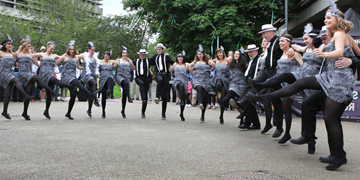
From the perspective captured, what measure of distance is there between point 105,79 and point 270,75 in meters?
5.64

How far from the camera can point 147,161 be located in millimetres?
4672

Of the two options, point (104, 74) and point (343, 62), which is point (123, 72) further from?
point (343, 62)

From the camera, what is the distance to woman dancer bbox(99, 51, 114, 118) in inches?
417

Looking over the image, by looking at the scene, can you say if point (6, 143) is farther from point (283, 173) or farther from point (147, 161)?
point (283, 173)

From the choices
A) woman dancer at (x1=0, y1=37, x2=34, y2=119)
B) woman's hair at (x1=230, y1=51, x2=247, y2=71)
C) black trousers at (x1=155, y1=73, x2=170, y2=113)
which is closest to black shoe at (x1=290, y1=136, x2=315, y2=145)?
woman's hair at (x1=230, y1=51, x2=247, y2=71)

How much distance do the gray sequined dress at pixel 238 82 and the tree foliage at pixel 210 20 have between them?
408 inches

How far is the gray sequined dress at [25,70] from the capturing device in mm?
9242

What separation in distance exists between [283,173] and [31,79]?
738 cm

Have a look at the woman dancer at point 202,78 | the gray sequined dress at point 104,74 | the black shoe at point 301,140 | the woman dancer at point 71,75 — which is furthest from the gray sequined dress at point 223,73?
the black shoe at point 301,140

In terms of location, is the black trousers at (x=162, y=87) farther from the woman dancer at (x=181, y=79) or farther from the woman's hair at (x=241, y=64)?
the woman's hair at (x=241, y=64)

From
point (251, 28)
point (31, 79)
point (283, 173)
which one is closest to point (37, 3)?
point (251, 28)

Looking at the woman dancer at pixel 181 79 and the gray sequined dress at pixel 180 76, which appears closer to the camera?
the woman dancer at pixel 181 79

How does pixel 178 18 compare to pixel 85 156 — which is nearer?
pixel 85 156

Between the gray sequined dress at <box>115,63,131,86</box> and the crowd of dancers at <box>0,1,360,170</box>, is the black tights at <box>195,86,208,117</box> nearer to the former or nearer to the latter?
the crowd of dancers at <box>0,1,360,170</box>
